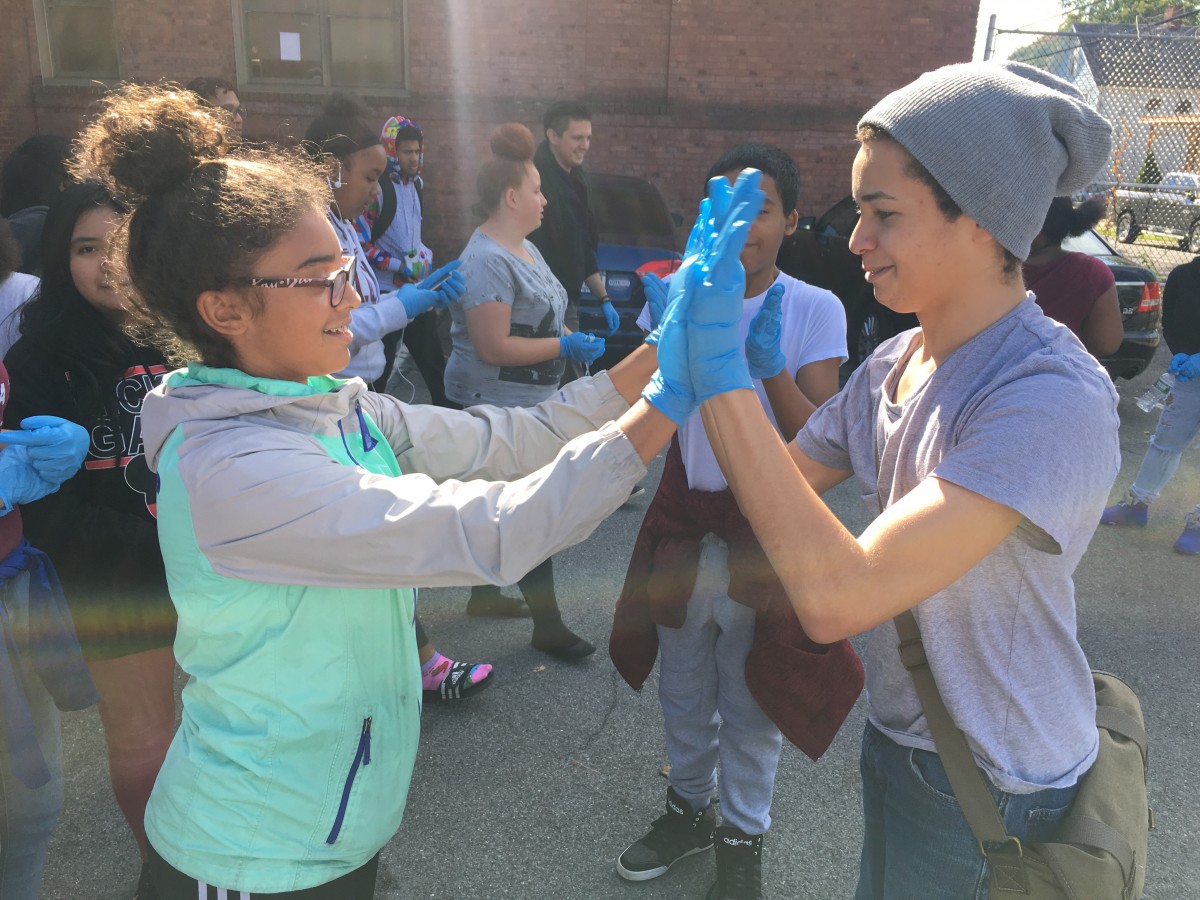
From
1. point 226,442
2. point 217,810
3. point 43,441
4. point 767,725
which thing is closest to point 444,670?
point 767,725

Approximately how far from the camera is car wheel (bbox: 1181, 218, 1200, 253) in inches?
706

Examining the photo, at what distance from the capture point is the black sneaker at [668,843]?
2.60 m

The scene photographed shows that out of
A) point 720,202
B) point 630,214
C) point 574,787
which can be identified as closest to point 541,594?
point 574,787

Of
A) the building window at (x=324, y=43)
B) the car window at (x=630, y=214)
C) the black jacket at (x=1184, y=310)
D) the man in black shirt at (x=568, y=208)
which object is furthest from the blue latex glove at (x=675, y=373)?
the building window at (x=324, y=43)

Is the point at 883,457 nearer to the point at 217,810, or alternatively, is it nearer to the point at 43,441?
the point at 217,810

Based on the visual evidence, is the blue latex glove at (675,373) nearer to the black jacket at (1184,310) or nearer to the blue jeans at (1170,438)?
the black jacket at (1184,310)

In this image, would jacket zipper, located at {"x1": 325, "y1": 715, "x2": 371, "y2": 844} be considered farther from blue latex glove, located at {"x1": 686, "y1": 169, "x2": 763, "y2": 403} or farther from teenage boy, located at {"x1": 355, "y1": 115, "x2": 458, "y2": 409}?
teenage boy, located at {"x1": 355, "y1": 115, "x2": 458, "y2": 409}

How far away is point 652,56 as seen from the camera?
11.2 metres

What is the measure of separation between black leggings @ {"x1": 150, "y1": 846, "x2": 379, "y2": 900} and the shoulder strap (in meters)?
4.41

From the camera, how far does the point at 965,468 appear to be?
Result: 123 cm

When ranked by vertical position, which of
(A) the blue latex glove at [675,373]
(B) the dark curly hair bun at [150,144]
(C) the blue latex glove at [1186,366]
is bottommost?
(C) the blue latex glove at [1186,366]

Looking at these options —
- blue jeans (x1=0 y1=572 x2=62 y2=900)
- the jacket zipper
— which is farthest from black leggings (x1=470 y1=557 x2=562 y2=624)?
the jacket zipper

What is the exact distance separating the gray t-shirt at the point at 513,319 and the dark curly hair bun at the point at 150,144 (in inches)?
82.9

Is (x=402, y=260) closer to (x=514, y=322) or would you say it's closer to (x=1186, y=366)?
(x=514, y=322)
